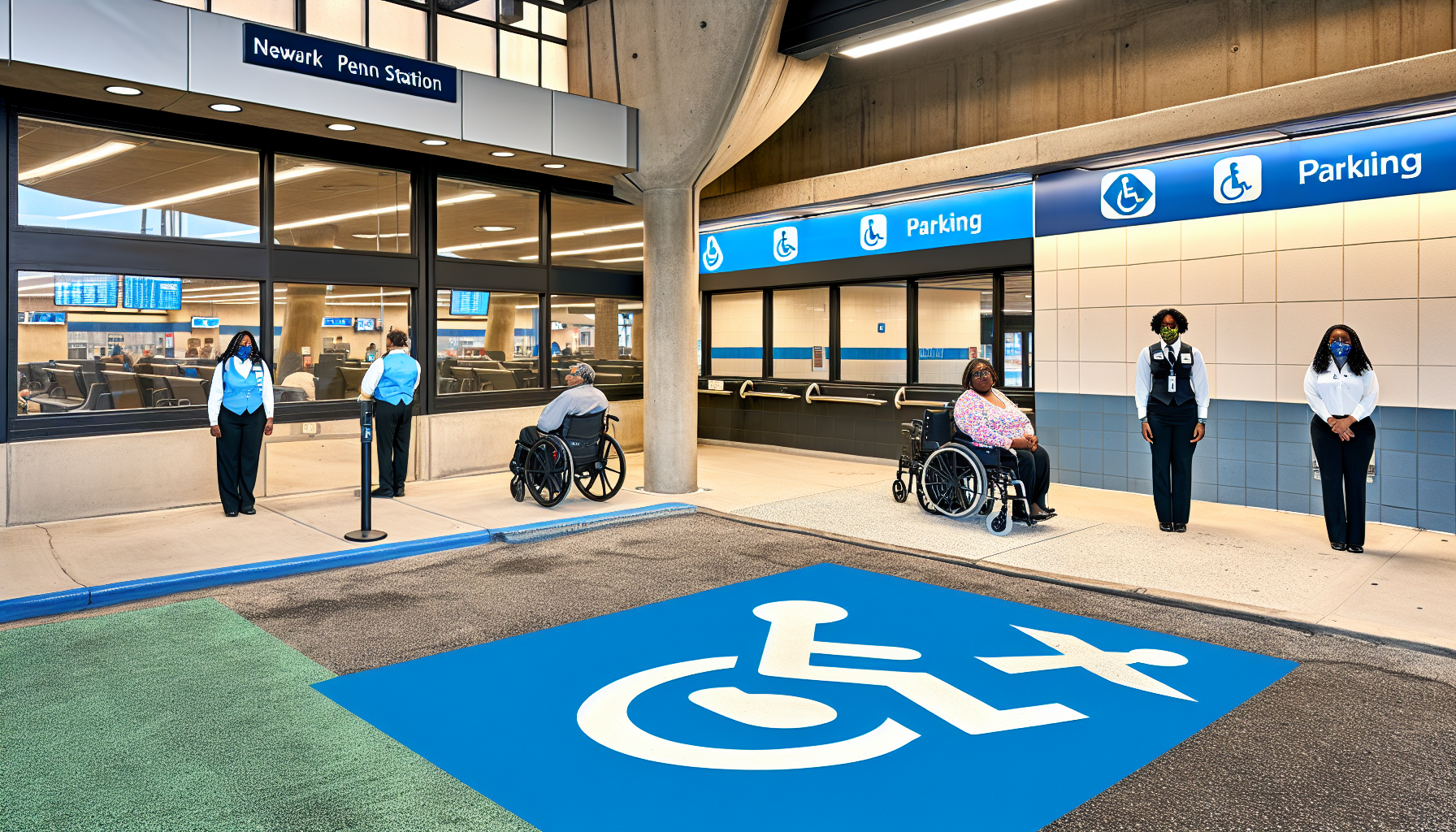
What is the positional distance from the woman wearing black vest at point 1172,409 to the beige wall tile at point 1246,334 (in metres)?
1.38

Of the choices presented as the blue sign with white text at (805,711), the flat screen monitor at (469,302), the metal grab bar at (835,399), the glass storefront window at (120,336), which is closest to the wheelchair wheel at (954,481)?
the blue sign with white text at (805,711)

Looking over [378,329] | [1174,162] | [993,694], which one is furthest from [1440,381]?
[378,329]

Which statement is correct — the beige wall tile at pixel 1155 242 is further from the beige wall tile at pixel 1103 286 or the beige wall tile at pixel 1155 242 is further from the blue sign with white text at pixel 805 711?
the blue sign with white text at pixel 805 711

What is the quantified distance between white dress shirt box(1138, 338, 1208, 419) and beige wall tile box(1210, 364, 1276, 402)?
1291 millimetres

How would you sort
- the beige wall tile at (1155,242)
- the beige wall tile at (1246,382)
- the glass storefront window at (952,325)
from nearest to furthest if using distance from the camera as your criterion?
the beige wall tile at (1246,382) → the beige wall tile at (1155,242) → the glass storefront window at (952,325)

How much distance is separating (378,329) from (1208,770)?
27.9 ft

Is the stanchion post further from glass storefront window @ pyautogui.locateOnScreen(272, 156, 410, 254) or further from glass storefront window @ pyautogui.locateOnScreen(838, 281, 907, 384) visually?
glass storefront window @ pyautogui.locateOnScreen(838, 281, 907, 384)

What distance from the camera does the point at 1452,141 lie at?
698 centimetres

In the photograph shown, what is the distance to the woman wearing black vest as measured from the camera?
7.19 meters

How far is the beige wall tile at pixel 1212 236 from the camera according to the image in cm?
821

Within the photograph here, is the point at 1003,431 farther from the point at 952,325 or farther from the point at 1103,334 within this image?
the point at 952,325

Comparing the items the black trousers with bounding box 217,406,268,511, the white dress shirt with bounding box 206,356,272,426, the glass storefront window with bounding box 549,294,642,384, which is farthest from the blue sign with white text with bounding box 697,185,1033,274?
the black trousers with bounding box 217,406,268,511

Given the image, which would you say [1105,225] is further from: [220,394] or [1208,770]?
[220,394]

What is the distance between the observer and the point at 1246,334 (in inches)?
324
